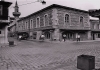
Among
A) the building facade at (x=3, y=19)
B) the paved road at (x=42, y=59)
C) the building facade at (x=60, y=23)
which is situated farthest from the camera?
the building facade at (x=60, y=23)

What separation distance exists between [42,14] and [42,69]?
2134 cm

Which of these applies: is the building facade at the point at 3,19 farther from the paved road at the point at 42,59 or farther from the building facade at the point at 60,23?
the building facade at the point at 60,23

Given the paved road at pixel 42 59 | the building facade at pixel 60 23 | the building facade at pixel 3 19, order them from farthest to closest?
the building facade at pixel 60 23
the building facade at pixel 3 19
the paved road at pixel 42 59

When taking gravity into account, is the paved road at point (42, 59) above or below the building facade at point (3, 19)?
below

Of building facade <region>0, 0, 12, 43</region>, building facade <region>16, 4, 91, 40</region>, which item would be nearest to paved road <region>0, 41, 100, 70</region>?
building facade <region>0, 0, 12, 43</region>

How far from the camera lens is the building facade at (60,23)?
860 inches

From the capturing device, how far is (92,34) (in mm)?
29719

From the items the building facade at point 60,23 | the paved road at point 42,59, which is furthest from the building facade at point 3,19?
the building facade at point 60,23

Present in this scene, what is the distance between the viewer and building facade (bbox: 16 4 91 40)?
21.8 meters

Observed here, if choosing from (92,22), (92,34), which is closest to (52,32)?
(92,34)

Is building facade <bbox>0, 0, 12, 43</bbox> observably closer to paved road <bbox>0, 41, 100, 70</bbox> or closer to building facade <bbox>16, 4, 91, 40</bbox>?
paved road <bbox>0, 41, 100, 70</bbox>

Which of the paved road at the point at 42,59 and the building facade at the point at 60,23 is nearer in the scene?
the paved road at the point at 42,59

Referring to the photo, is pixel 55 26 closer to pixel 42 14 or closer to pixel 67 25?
pixel 67 25

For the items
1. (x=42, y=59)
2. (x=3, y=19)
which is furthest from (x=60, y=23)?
(x=42, y=59)
